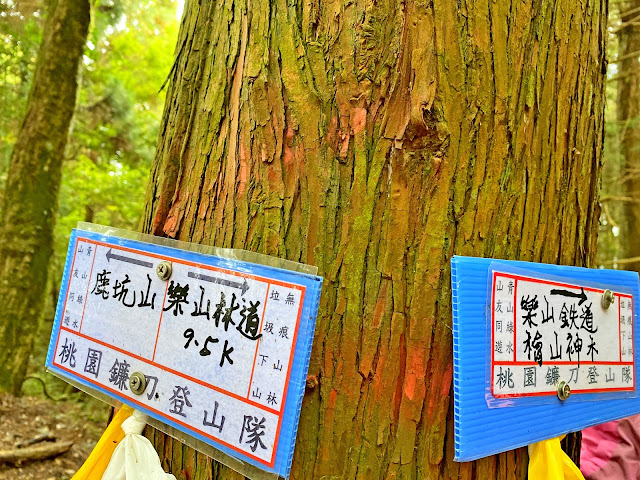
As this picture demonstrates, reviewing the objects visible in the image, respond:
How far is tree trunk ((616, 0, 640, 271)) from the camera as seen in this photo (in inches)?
179

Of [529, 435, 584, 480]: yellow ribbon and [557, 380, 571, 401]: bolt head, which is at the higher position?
[557, 380, 571, 401]: bolt head

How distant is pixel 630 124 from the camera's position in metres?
4.69

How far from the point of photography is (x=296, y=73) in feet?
2.87

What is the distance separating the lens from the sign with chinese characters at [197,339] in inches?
30.4

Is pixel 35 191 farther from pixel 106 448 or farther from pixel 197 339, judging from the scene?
pixel 197 339

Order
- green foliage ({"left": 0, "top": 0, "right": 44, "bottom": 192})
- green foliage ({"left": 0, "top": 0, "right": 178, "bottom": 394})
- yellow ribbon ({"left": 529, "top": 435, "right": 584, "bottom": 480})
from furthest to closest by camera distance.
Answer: green foliage ({"left": 0, "top": 0, "right": 178, "bottom": 394}), green foliage ({"left": 0, "top": 0, "right": 44, "bottom": 192}), yellow ribbon ({"left": 529, "top": 435, "right": 584, "bottom": 480})

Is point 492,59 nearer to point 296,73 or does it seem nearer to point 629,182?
point 296,73

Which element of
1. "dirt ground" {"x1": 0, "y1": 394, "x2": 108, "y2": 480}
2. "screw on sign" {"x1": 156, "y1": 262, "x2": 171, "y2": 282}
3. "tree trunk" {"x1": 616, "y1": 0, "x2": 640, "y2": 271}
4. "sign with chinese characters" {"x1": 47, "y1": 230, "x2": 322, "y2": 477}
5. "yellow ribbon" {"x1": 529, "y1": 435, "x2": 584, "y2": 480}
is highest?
"tree trunk" {"x1": 616, "y1": 0, "x2": 640, "y2": 271}

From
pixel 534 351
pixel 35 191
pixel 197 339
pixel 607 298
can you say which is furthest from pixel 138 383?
pixel 35 191

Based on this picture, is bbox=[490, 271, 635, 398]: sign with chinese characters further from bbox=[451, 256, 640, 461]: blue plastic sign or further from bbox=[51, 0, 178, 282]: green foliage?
bbox=[51, 0, 178, 282]: green foliage

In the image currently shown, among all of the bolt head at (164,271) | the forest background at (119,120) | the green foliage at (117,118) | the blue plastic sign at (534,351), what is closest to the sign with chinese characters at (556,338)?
the blue plastic sign at (534,351)

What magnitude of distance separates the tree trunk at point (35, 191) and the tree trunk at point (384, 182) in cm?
448

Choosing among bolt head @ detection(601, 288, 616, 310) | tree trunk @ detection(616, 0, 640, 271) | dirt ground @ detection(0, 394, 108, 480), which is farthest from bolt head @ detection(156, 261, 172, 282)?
tree trunk @ detection(616, 0, 640, 271)

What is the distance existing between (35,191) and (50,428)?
90.6 inches
